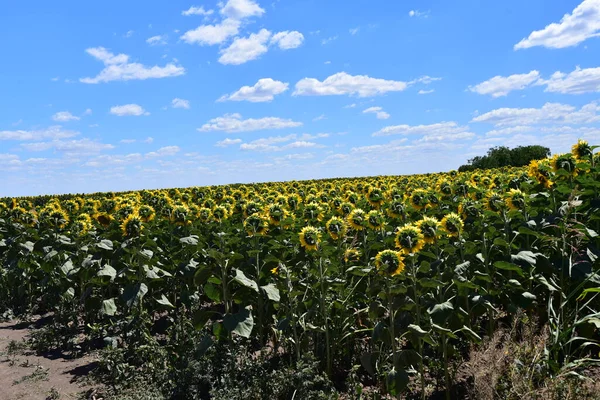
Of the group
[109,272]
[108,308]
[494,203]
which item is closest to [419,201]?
[494,203]

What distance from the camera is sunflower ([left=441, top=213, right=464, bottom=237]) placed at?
5.11 m

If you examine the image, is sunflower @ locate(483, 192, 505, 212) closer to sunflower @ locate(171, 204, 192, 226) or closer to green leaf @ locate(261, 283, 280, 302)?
green leaf @ locate(261, 283, 280, 302)

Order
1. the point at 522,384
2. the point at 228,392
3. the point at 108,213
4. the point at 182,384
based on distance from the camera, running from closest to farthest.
Result: the point at 522,384, the point at 228,392, the point at 182,384, the point at 108,213

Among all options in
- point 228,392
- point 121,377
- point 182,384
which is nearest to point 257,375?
point 228,392

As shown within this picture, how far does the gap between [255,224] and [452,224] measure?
89.0 inches

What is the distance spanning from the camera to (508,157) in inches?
1821

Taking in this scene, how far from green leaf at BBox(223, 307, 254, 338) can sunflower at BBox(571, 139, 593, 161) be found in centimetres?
511

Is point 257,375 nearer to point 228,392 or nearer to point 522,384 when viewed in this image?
point 228,392

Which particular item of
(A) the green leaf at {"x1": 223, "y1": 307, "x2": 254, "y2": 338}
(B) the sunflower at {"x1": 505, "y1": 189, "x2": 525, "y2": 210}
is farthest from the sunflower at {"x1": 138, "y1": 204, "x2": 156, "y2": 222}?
(B) the sunflower at {"x1": 505, "y1": 189, "x2": 525, "y2": 210}

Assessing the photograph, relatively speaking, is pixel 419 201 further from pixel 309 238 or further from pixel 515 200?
pixel 309 238

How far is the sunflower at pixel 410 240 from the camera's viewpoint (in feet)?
14.4

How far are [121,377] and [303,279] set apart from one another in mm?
2404

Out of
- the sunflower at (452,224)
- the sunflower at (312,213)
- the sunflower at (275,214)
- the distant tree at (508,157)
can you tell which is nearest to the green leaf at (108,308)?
the sunflower at (275,214)

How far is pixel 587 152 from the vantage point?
702cm
